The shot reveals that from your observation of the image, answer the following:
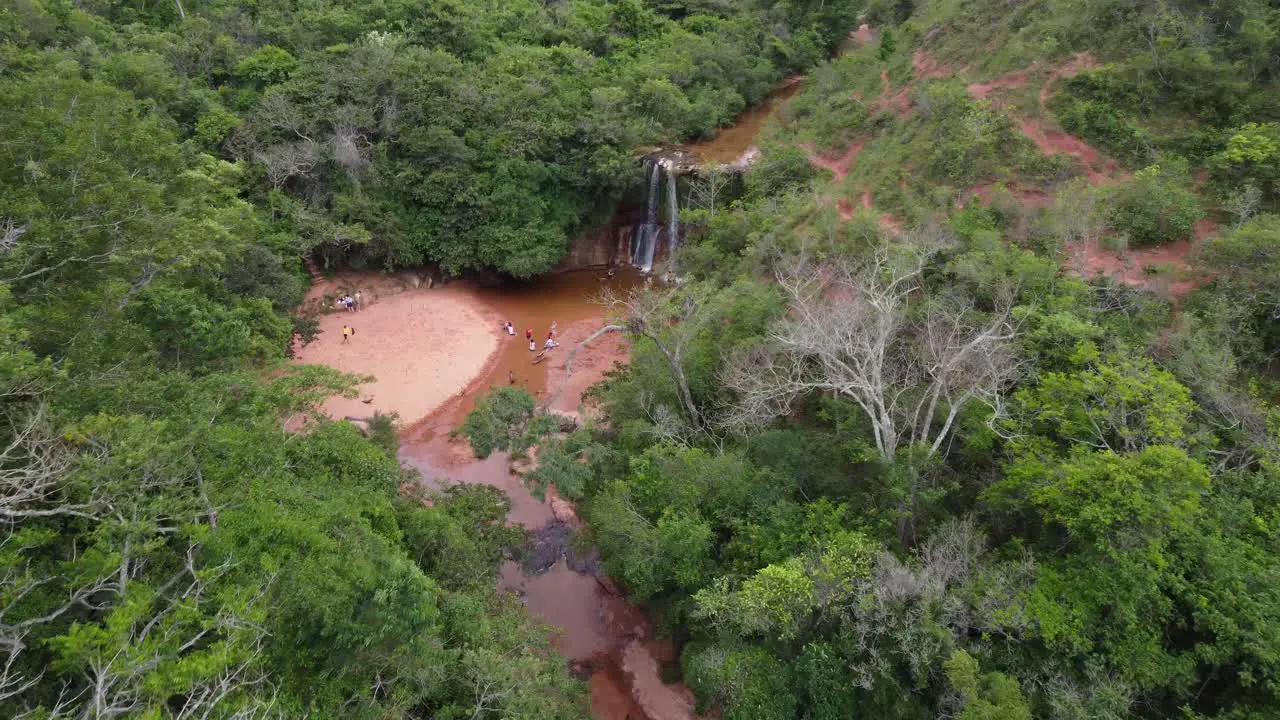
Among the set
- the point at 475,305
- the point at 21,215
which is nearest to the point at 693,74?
the point at 475,305

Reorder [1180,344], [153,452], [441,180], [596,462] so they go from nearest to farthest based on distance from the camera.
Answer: [153,452], [1180,344], [596,462], [441,180]

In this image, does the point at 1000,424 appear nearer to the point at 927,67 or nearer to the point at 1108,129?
the point at 1108,129

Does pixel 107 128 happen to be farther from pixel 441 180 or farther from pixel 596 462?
pixel 441 180

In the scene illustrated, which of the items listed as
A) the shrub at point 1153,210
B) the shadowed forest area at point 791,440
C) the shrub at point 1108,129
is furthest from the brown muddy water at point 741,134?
the shrub at point 1153,210

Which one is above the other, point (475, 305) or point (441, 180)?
point (441, 180)

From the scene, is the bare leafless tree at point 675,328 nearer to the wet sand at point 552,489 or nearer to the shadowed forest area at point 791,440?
the shadowed forest area at point 791,440

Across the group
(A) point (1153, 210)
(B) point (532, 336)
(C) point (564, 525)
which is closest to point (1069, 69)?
(A) point (1153, 210)
